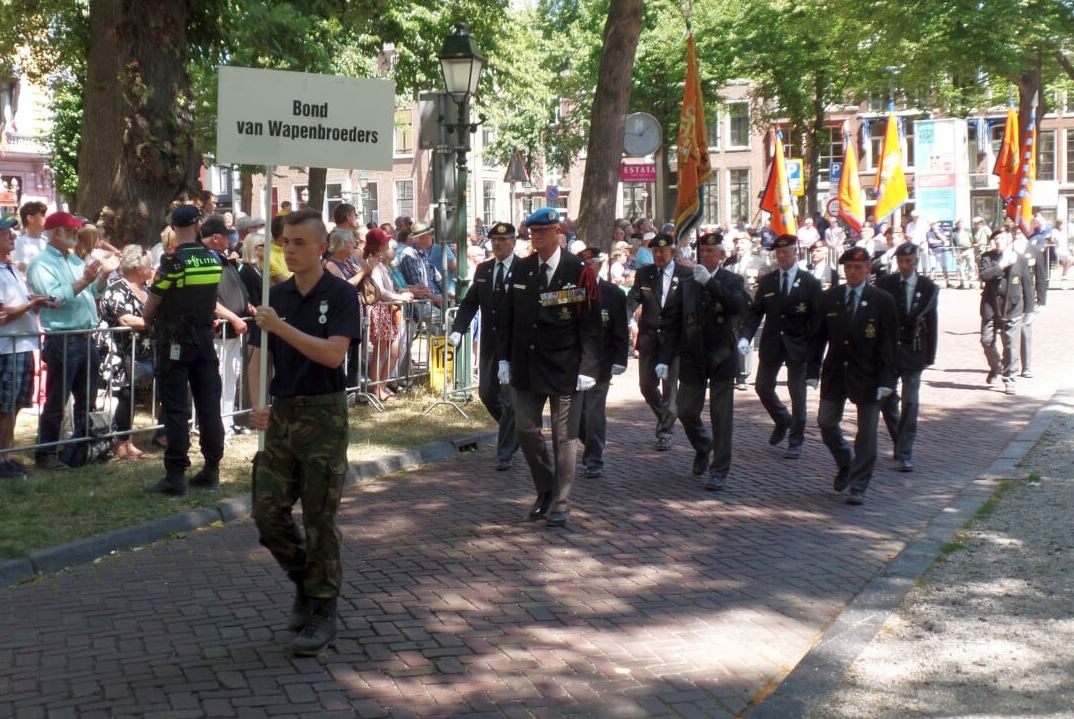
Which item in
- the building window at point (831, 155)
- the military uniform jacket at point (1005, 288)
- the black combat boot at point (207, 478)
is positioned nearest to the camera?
the black combat boot at point (207, 478)

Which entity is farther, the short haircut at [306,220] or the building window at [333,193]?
the building window at [333,193]

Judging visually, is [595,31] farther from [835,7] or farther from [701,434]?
[701,434]

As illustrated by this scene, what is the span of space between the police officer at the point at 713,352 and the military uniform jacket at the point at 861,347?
0.69 metres

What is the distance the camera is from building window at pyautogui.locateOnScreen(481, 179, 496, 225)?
62.9 m

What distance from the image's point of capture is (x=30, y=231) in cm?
1126

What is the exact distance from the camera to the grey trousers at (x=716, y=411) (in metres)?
9.51

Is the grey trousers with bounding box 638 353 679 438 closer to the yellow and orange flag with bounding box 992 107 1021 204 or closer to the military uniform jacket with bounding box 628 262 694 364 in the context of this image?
the military uniform jacket with bounding box 628 262 694 364

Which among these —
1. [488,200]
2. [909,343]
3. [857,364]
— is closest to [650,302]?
[909,343]

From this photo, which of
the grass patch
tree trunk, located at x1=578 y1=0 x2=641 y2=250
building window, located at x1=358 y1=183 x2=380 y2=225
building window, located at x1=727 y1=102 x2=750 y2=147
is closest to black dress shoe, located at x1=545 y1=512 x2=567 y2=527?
the grass patch

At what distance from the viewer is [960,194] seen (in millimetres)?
33906

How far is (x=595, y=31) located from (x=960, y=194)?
1654 cm

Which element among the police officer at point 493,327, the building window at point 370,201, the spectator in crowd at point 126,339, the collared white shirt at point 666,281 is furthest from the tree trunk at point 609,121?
the building window at point 370,201

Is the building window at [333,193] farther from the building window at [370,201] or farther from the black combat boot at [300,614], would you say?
the black combat boot at [300,614]

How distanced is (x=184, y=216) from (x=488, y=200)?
5570cm
